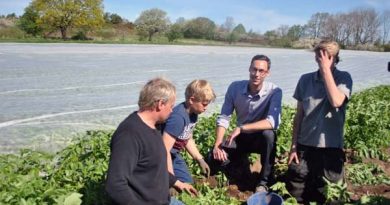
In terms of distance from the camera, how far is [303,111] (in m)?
4.46

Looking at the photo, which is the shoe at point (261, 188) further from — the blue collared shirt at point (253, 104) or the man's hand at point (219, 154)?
the blue collared shirt at point (253, 104)

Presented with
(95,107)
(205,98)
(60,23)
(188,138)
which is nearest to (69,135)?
(95,107)

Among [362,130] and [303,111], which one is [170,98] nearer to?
[303,111]

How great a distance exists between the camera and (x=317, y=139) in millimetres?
4285

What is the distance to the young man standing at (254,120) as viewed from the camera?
173 inches

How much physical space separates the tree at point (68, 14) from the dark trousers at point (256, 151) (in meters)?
46.7

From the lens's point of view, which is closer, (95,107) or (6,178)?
(6,178)

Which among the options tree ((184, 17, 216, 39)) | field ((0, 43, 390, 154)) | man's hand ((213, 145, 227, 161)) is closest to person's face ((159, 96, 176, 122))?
field ((0, 43, 390, 154))

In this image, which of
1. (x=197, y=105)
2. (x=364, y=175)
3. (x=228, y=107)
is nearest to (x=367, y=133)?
(x=364, y=175)

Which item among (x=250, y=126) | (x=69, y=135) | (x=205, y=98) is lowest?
(x=69, y=135)

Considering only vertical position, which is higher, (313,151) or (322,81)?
(322,81)

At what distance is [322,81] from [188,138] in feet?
4.59

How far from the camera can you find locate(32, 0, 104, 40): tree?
4966 centimetres

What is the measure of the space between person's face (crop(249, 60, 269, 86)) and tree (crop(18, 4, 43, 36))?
46.8 m
